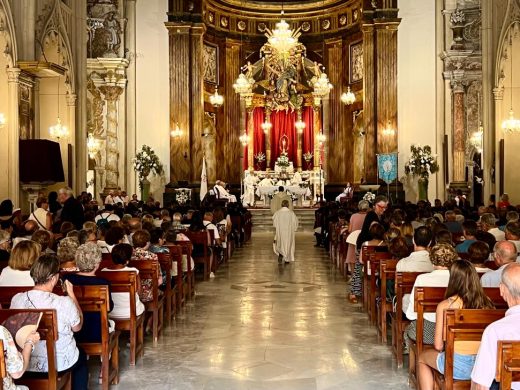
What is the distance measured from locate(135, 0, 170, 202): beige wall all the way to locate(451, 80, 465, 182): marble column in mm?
10329

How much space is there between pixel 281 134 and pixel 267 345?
25.3 meters

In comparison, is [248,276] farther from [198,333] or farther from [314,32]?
[314,32]

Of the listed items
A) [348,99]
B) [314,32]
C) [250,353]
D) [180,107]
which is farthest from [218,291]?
[314,32]

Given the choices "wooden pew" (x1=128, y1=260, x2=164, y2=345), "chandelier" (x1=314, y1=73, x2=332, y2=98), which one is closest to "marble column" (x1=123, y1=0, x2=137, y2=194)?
"chandelier" (x1=314, y1=73, x2=332, y2=98)

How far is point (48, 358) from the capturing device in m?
5.23

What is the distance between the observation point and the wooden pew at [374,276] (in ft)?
30.4

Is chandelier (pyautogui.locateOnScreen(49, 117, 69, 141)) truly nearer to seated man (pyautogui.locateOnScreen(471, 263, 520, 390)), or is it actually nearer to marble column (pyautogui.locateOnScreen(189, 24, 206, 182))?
marble column (pyautogui.locateOnScreen(189, 24, 206, 182))

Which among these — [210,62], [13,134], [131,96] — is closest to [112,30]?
[131,96]

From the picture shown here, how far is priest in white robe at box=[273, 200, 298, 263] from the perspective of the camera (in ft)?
53.9

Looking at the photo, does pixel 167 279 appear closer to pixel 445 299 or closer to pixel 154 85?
pixel 445 299

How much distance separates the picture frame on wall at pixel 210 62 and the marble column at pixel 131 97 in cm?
358

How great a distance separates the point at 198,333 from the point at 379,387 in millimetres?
3022

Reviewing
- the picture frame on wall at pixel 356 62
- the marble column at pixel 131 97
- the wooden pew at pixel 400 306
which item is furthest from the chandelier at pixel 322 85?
the wooden pew at pixel 400 306

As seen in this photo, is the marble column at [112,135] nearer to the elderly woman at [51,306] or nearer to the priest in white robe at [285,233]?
the priest in white robe at [285,233]
